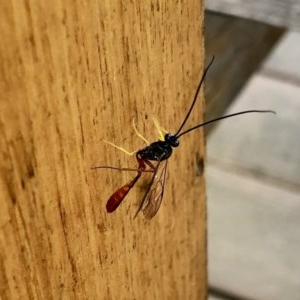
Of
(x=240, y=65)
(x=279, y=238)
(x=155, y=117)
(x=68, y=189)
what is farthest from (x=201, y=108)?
(x=279, y=238)

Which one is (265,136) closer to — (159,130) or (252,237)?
(252,237)

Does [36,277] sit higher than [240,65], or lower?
lower

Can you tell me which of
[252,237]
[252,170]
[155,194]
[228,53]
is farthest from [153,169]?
[252,170]

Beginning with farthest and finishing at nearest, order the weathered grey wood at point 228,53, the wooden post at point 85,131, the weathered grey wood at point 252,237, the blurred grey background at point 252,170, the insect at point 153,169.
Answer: the weathered grey wood at point 252,237 < the blurred grey background at point 252,170 < the weathered grey wood at point 228,53 < the insect at point 153,169 < the wooden post at point 85,131

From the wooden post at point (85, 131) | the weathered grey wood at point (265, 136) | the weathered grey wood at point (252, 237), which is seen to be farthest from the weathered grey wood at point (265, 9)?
the weathered grey wood at point (265, 136)

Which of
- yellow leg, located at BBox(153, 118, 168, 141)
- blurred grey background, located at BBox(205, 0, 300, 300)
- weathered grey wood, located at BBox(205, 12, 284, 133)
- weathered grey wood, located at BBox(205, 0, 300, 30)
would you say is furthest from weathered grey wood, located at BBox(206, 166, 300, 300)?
yellow leg, located at BBox(153, 118, 168, 141)

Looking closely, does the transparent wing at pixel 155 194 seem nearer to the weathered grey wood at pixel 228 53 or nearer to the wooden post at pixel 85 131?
the wooden post at pixel 85 131

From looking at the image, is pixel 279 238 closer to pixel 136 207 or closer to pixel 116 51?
pixel 136 207
